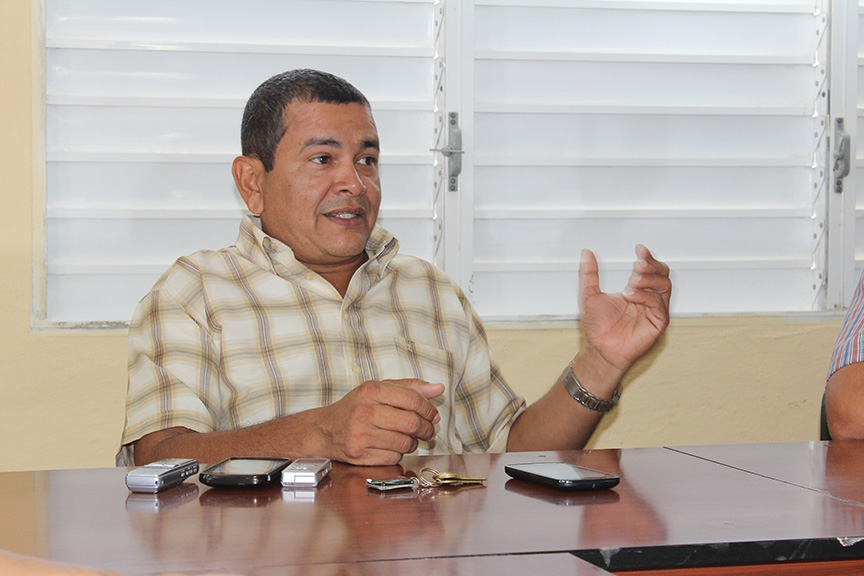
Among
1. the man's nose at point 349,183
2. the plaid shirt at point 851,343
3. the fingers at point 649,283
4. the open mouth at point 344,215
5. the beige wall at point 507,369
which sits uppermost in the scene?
the man's nose at point 349,183

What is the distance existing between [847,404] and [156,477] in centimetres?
118

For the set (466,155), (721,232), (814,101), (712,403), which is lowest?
(712,403)

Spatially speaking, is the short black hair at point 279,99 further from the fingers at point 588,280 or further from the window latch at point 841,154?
the window latch at point 841,154

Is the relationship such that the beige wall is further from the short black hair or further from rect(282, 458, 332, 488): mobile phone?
rect(282, 458, 332, 488): mobile phone

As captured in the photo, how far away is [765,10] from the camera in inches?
119

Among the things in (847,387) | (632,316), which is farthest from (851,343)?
(632,316)

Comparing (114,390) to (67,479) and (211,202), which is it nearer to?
(211,202)

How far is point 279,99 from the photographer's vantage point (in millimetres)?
1917

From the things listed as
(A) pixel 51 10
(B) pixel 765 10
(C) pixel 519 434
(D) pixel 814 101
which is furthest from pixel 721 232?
(A) pixel 51 10

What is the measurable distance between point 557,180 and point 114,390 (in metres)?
1.49

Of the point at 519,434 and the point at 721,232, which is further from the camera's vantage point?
the point at 721,232

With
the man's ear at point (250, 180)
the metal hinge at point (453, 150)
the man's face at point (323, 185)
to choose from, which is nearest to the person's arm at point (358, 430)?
the man's face at point (323, 185)

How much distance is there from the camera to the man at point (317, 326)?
158cm

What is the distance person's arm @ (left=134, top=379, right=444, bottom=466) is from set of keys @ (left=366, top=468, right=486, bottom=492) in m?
0.15
